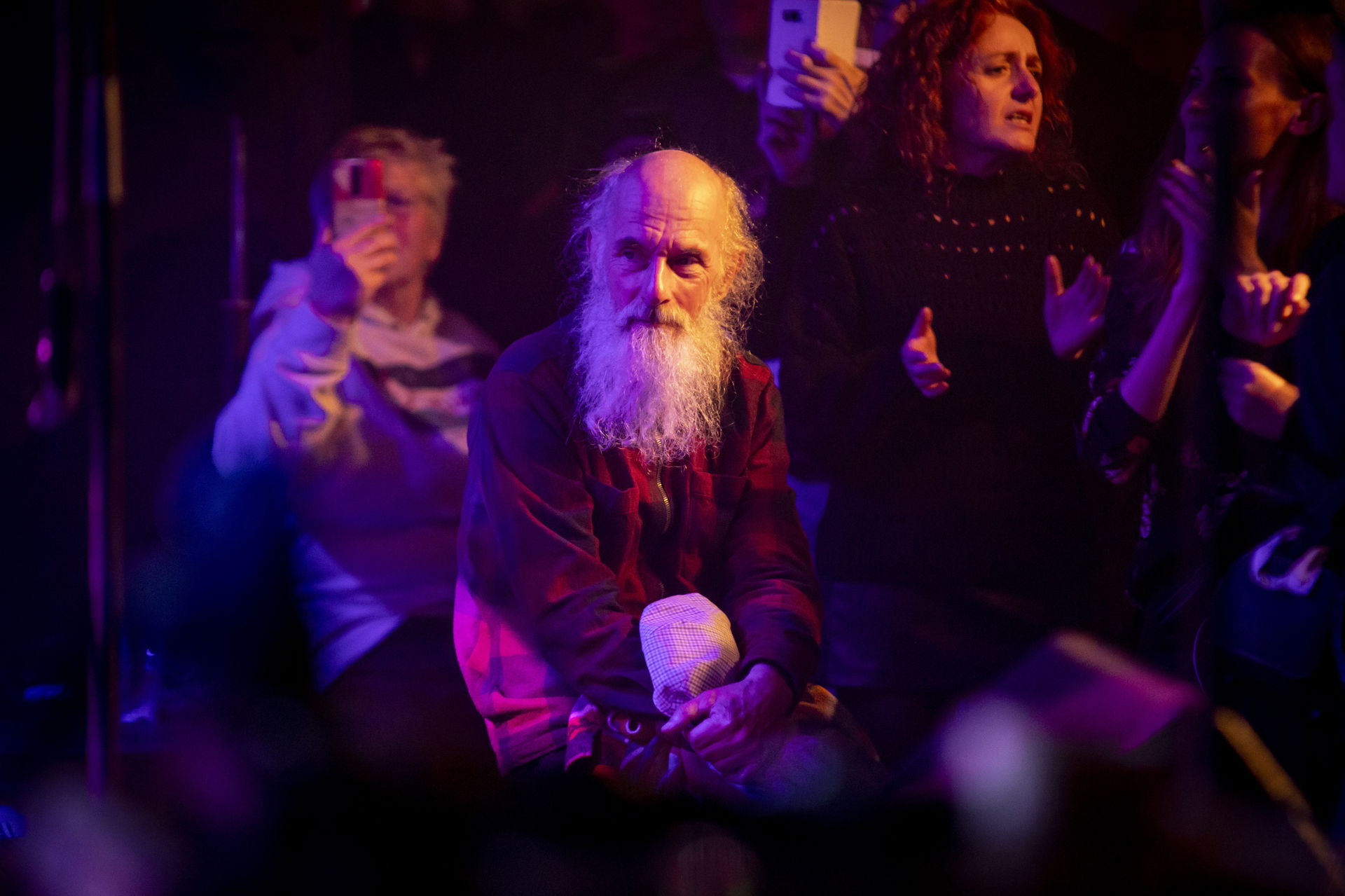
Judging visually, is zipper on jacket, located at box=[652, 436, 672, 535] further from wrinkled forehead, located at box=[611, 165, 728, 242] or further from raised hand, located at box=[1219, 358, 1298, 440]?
raised hand, located at box=[1219, 358, 1298, 440]

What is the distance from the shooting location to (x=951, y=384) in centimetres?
209

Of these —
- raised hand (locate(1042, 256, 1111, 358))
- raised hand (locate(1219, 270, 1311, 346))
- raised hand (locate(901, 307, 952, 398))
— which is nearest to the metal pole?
raised hand (locate(901, 307, 952, 398))

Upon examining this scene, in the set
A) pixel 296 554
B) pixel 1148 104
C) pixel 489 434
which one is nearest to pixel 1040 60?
pixel 1148 104

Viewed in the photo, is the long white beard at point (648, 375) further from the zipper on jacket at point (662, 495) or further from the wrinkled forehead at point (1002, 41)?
the wrinkled forehead at point (1002, 41)

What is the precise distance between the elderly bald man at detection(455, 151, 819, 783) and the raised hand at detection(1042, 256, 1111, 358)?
0.63 m

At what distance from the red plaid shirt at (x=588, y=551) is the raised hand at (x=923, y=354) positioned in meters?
0.29

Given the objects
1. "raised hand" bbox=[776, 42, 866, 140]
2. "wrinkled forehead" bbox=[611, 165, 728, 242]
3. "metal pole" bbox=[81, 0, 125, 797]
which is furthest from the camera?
"raised hand" bbox=[776, 42, 866, 140]

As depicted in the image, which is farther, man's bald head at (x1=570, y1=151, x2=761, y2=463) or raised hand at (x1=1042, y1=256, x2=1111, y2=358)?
raised hand at (x1=1042, y1=256, x2=1111, y2=358)

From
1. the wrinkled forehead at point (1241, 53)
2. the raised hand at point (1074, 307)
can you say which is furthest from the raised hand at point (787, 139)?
the wrinkled forehead at point (1241, 53)

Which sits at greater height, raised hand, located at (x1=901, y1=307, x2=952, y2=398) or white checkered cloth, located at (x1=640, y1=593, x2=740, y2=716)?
raised hand, located at (x1=901, y1=307, x2=952, y2=398)

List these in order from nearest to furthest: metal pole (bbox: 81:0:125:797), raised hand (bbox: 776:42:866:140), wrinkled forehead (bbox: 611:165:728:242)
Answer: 1. metal pole (bbox: 81:0:125:797)
2. wrinkled forehead (bbox: 611:165:728:242)
3. raised hand (bbox: 776:42:866:140)

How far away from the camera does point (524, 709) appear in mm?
2049

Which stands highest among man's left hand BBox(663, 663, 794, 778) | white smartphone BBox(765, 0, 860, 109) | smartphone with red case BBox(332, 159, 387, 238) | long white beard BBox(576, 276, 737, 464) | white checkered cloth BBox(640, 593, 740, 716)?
white smartphone BBox(765, 0, 860, 109)

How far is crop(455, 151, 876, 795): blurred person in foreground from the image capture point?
78.1 inches
